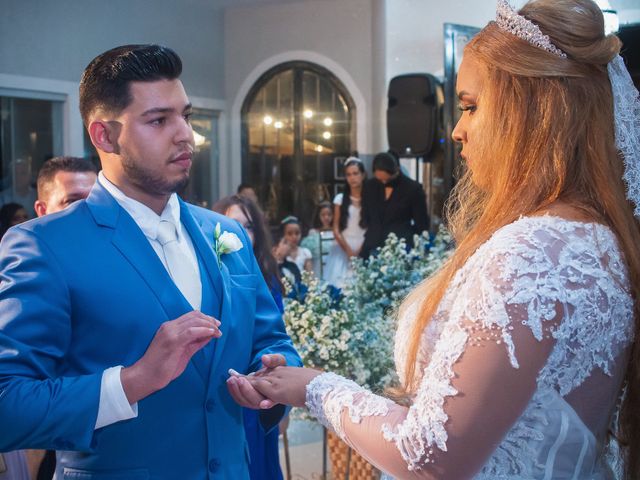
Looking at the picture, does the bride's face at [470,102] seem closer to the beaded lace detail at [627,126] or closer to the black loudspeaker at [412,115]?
the beaded lace detail at [627,126]

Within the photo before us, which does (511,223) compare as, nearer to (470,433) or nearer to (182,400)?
(470,433)

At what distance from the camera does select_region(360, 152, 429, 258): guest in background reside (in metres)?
6.92

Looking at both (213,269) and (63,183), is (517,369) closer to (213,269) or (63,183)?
(213,269)

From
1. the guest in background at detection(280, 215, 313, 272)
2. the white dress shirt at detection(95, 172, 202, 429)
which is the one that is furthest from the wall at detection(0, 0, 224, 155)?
the white dress shirt at detection(95, 172, 202, 429)

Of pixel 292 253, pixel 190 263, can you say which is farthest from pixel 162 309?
pixel 292 253

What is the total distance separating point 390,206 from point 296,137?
342 centimetres

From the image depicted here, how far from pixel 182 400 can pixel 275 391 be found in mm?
234

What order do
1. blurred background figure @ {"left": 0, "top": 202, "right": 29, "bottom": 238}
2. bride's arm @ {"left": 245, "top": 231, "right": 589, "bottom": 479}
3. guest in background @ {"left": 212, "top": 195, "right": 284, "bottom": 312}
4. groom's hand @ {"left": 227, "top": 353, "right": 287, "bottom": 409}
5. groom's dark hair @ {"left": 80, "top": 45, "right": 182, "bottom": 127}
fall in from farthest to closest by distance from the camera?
blurred background figure @ {"left": 0, "top": 202, "right": 29, "bottom": 238}
guest in background @ {"left": 212, "top": 195, "right": 284, "bottom": 312}
groom's dark hair @ {"left": 80, "top": 45, "right": 182, "bottom": 127}
groom's hand @ {"left": 227, "top": 353, "right": 287, "bottom": 409}
bride's arm @ {"left": 245, "top": 231, "right": 589, "bottom": 479}

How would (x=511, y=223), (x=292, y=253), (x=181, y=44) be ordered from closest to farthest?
(x=511, y=223) → (x=292, y=253) → (x=181, y=44)

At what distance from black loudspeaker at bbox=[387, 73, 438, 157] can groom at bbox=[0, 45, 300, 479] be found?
5563 millimetres

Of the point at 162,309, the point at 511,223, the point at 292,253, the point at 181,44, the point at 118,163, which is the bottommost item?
the point at 292,253

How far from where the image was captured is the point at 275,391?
5.54 ft

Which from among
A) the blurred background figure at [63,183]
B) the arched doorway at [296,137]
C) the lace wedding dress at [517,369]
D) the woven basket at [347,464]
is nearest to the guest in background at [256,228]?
the woven basket at [347,464]

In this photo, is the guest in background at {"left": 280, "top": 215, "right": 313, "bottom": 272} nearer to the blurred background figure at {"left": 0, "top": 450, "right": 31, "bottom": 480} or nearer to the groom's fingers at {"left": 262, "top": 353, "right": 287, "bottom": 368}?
the blurred background figure at {"left": 0, "top": 450, "right": 31, "bottom": 480}
